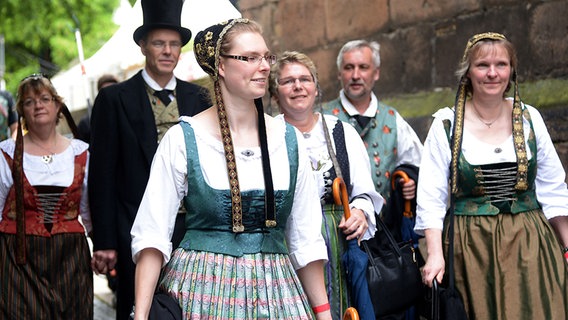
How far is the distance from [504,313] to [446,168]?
0.76m

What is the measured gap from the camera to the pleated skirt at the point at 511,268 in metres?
4.34

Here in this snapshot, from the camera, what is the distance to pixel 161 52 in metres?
4.98

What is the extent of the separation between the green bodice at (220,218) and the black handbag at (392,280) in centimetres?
109

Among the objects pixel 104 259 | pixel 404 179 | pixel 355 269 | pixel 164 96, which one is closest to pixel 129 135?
pixel 164 96

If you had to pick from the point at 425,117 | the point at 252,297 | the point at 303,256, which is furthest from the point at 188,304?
the point at 425,117

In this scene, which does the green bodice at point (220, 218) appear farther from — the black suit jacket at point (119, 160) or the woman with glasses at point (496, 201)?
the black suit jacket at point (119, 160)

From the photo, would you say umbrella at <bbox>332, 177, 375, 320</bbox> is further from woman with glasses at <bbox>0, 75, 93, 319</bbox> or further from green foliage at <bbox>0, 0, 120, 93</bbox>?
green foliage at <bbox>0, 0, 120, 93</bbox>

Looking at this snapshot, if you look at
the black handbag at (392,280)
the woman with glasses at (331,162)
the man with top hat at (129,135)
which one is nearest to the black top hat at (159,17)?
the man with top hat at (129,135)

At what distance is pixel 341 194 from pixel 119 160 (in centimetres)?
133

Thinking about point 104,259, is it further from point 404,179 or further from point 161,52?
point 404,179

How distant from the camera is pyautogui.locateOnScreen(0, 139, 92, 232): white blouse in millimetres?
5348

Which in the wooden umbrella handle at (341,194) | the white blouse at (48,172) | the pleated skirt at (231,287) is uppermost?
the white blouse at (48,172)

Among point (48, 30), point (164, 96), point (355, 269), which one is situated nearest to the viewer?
point (355, 269)

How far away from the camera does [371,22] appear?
7.50 meters
